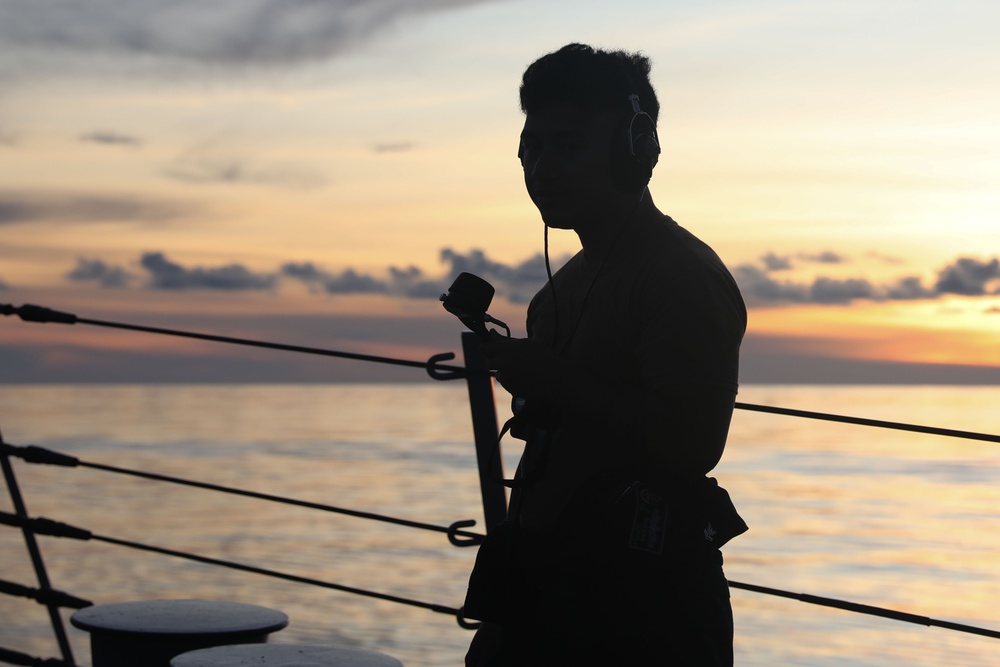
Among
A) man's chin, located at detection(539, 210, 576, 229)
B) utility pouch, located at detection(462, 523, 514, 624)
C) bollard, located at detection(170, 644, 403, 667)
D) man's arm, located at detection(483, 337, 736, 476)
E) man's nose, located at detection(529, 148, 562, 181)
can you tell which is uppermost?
man's nose, located at detection(529, 148, 562, 181)

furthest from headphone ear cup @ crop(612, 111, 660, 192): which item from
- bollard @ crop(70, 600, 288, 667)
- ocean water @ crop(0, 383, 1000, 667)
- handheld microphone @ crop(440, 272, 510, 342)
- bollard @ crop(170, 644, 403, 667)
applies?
ocean water @ crop(0, 383, 1000, 667)

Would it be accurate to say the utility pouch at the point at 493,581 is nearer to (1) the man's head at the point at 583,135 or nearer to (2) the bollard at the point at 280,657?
(1) the man's head at the point at 583,135

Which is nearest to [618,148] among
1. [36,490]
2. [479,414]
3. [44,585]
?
[479,414]

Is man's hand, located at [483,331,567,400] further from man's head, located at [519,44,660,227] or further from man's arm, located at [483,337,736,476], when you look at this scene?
man's head, located at [519,44,660,227]

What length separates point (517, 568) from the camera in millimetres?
1973

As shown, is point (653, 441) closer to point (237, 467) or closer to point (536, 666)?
point (536, 666)

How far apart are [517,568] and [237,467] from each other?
122 feet

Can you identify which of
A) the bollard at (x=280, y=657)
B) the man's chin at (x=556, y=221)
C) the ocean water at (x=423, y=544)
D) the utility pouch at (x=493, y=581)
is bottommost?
the ocean water at (x=423, y=544)

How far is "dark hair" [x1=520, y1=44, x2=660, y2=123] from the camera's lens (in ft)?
6.41

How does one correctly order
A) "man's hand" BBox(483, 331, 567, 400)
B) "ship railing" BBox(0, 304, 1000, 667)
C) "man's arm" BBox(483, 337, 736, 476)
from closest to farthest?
1. "man's arm" BBox(483, 337, 736, 476)
2. "man's hand" BBox(483, 331, 567, 400)
3. "ship railing" BBox(0, 304, 1000, 667)

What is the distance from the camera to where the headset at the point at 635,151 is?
1.94 meters

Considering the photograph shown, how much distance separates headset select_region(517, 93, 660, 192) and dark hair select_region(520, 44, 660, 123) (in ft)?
0.10

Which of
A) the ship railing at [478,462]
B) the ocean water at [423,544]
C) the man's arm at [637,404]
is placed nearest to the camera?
the man's arm at [637,404]

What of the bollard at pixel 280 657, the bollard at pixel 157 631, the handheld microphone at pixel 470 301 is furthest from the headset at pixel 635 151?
the bollard at pixel 157 631
